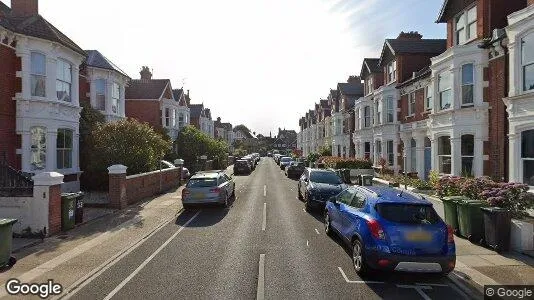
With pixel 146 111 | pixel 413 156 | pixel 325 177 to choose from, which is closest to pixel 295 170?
pixel 413 156

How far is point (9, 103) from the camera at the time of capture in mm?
15812

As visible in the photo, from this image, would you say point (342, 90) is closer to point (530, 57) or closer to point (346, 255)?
point (530, 57)

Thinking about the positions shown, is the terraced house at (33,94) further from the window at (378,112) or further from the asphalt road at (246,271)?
the window at (378,112)

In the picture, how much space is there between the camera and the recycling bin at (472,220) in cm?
1018

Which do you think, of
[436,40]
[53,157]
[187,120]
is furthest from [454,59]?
[187,120]

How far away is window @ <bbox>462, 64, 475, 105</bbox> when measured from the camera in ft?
55.8

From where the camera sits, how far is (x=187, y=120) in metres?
46.7

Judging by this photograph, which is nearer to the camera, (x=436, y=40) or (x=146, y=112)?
(x=436, y=40)

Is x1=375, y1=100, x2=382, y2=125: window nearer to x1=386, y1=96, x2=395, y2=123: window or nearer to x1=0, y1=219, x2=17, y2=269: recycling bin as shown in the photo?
x1=386, y1=96, x2=395, y2=123: window

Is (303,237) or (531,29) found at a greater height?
(531,29)

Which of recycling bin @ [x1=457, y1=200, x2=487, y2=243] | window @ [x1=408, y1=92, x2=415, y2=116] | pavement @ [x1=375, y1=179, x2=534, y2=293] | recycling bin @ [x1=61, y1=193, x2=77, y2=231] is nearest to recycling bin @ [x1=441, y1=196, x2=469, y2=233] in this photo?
recycling bin @ [x1=457, y1=200, x2=487, y2=243]

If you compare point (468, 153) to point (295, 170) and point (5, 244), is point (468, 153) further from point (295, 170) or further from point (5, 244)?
point (5, 244)

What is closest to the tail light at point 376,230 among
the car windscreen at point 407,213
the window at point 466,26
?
the car windscreen at point 407,213

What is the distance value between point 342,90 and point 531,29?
3358 cm
